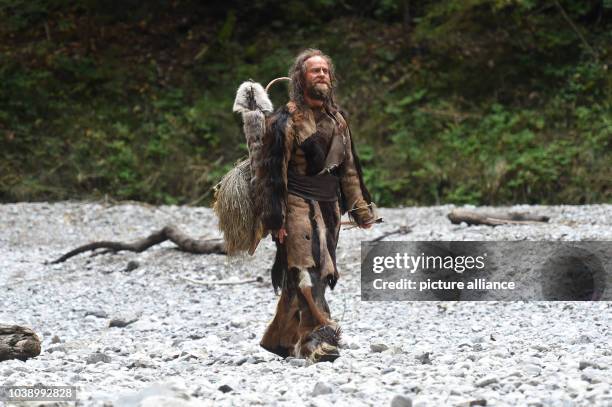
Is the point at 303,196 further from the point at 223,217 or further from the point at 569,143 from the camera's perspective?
the point at 569,143

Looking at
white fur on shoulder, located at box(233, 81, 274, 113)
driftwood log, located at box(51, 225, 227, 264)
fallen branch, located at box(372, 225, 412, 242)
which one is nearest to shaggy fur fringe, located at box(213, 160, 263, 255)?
white fur on shoulder, located at box(233, 81, 274, 113)

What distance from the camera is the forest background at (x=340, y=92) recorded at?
14633 millimetres

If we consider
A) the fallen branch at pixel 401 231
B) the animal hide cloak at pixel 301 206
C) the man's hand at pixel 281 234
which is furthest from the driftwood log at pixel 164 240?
the man's hand at pixel 281 234

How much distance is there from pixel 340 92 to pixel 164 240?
22.4 ft

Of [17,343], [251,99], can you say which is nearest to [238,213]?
[251,99]

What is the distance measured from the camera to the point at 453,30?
1698cm

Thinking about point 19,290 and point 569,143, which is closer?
point 19,290

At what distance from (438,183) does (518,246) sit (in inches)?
211

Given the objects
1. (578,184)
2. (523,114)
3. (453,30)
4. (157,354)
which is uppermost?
(453,30)

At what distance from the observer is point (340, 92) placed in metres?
17.0

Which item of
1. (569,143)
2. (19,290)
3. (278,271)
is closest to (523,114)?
(569,143)

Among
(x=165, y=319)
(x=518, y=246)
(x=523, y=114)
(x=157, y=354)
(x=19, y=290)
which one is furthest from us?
(x=523, y=114)

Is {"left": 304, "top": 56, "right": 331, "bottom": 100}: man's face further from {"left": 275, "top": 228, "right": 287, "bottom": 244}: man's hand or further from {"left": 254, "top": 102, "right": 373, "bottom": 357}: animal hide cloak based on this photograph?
{"left": 275, "top": 228, "right": 287, "bottom": 244}: man's hand

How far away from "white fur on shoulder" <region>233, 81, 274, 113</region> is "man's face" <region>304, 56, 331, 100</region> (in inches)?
11.1
